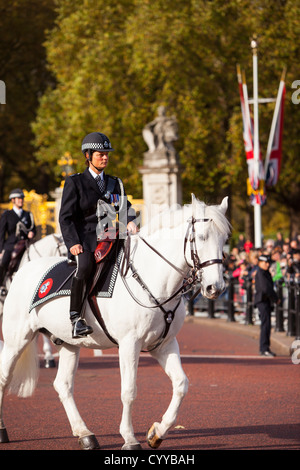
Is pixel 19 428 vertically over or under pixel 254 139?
under

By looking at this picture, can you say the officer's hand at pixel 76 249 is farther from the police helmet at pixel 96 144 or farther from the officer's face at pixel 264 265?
the officer's face at pixel 264 265

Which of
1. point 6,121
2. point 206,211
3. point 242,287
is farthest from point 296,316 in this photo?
point 6,121

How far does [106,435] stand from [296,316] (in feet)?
31.1

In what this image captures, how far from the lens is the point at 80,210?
8.45 m

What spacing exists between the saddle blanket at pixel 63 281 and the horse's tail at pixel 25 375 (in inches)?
24.3

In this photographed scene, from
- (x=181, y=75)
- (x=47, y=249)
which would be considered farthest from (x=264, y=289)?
(x=181, y=75)

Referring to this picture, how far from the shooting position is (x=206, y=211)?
7.72 m

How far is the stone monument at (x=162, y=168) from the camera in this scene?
33.7 m

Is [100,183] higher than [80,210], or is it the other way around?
[100,183]

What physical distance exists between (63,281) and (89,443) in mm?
1434

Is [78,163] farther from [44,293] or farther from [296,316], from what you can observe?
[44,293]

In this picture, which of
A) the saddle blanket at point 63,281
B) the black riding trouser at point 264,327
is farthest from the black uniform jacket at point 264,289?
Result: the saddle blanket at point 63,281

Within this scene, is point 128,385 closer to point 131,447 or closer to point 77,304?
point 131,447
